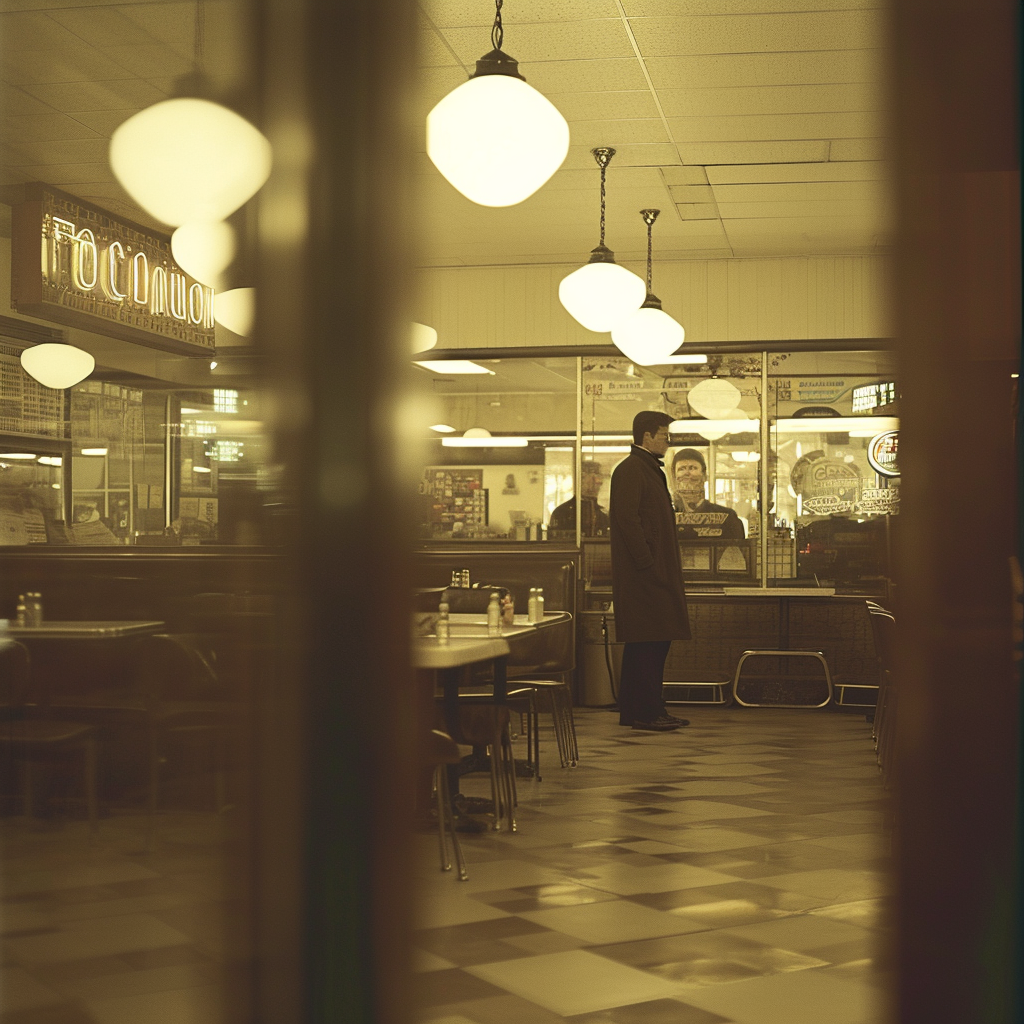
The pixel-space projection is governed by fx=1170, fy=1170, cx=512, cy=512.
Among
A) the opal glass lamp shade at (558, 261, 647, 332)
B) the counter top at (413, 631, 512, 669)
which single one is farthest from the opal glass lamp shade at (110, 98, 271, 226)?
the opal glass lamp shade at (558, 261, 647, 332)

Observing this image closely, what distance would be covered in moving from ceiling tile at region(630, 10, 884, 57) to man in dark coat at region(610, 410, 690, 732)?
196 centimetres

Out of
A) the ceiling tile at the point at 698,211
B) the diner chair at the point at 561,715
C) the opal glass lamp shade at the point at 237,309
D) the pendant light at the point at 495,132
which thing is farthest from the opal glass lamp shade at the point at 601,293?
the opal glass lamp shade at the point at 237,309

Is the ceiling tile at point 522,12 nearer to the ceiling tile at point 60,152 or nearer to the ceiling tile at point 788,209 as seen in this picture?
the ceiling tile at point 60,152

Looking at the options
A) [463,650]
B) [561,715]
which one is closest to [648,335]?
[561,715]

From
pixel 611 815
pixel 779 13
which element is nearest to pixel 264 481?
pixel 611 815

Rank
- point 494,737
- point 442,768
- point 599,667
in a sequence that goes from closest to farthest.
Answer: point 442,768 → point 494,737 → point 599,667

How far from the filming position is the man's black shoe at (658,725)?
6.23 meters

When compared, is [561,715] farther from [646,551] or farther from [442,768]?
[442,768]

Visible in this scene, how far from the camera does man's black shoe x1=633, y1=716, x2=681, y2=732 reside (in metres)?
6.23

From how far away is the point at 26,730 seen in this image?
625 millimetres

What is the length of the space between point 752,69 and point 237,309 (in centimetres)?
468

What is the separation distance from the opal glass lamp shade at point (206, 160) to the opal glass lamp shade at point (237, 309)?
34 mm

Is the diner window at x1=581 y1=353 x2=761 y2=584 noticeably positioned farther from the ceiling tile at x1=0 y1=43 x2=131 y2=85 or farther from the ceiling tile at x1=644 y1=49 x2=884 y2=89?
the ceiling tile at x1=0 y1=43 x2=131 y2=85

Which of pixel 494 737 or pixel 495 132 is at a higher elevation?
pixel 495 132
